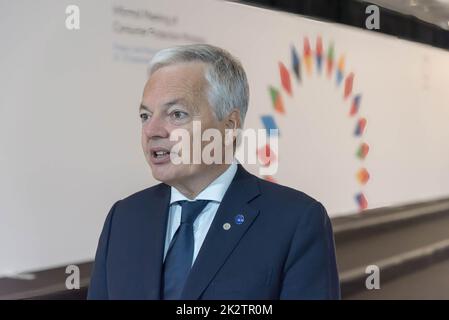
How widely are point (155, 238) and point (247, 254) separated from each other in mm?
172

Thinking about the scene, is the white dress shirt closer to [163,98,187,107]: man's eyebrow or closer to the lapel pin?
the lapel pin

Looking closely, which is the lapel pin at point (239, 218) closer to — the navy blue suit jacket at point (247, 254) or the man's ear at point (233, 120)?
the navy blue suit jacket at point (247, 254)

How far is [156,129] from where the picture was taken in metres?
0.90

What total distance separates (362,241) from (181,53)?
5.56ft

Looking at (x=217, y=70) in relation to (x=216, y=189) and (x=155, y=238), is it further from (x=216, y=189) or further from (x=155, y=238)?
(x=155, y=238)

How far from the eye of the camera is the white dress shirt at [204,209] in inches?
36.9

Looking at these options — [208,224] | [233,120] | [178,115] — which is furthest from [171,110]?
[208,224]

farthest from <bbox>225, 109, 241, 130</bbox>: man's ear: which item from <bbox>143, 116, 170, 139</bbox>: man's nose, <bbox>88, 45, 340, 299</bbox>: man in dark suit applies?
<bbox>143, 116, 170, 139</bbox>: man's nose

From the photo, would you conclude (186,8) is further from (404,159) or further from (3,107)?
(404,159)

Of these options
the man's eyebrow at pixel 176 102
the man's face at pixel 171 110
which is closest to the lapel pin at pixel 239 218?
the man's face at pixel 171 110

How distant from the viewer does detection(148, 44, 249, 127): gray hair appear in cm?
88

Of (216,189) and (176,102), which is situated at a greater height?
(176,102)

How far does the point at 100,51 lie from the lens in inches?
62.0
